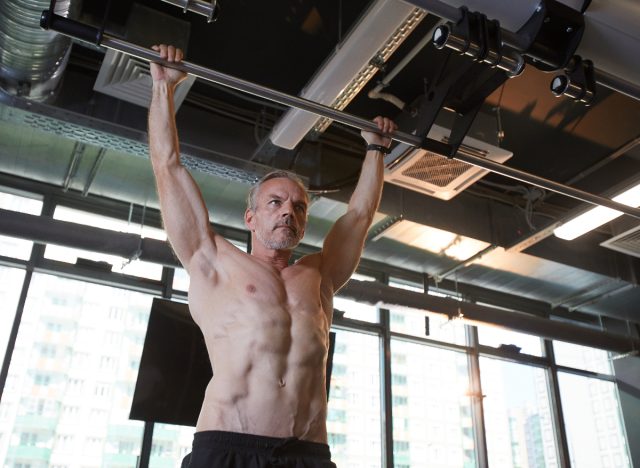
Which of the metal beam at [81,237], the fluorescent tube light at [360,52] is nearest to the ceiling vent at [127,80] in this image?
the fluorescent tube light at [360,52]

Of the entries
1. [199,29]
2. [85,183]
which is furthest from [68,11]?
[85,183]

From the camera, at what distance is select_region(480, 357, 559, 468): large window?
20.3 ft

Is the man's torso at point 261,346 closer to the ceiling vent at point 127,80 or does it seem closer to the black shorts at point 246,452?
the black shorts at point 246,452

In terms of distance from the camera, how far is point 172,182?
6.57 feet

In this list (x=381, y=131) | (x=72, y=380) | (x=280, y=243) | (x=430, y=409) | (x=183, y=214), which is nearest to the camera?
(x=183, y=214)

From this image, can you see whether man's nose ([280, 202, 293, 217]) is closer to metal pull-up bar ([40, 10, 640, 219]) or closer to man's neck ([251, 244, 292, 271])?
man's neck ([251, 244, 292, 271])

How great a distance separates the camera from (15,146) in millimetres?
4508

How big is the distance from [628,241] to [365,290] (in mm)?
1982

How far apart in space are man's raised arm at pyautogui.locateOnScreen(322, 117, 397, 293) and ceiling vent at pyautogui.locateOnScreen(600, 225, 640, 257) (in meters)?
2.94

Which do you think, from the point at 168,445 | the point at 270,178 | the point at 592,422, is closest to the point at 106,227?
the point at 168,445

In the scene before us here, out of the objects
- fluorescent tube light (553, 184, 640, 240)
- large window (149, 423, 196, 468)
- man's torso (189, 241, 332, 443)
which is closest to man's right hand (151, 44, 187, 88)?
man's torso (189, 241, 332, 443)

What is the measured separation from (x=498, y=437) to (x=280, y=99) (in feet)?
16.7

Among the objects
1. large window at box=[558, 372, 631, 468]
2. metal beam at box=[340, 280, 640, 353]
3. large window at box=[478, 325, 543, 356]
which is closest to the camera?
metal beam at box=[340, 280, 640, 353]

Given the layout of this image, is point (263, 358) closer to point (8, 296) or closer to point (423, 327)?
point (8, 296)
